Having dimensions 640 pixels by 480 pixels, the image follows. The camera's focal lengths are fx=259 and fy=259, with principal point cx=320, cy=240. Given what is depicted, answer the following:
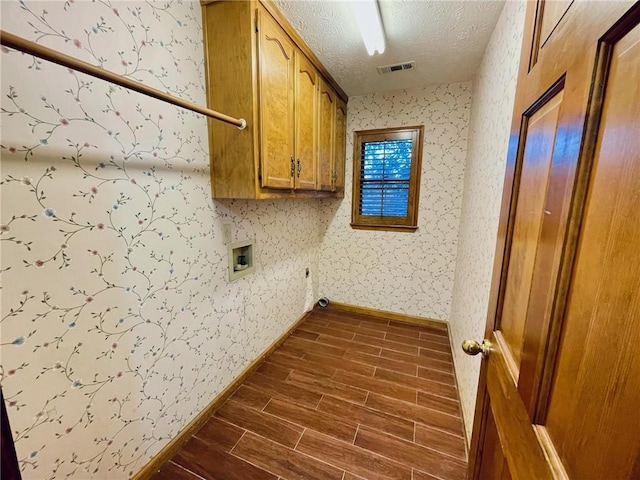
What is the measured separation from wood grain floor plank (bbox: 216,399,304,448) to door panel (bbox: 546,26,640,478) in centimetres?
147

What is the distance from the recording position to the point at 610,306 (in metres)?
0.36

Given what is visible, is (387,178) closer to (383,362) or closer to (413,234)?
(413,234)

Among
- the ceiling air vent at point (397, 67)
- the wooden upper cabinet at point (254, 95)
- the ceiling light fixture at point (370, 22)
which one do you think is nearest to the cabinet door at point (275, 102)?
the wooden upper cabinet at point (254, 95)

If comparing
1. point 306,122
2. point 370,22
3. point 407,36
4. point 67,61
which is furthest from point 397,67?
point 67,61

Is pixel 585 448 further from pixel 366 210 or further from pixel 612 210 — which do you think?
pixel 366 210

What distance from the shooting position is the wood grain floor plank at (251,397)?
176 cm

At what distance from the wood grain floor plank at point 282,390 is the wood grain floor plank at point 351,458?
10.4 inches

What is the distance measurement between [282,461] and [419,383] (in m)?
1.13

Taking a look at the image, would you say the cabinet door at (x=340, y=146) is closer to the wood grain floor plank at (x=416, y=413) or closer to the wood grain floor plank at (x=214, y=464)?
the wood grain floor plank at (x=416, y=413)

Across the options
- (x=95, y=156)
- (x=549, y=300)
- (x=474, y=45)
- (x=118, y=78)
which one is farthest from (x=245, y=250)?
(x=474, y=45)

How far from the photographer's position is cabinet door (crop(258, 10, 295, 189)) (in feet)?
4.66

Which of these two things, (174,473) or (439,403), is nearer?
(174,473)

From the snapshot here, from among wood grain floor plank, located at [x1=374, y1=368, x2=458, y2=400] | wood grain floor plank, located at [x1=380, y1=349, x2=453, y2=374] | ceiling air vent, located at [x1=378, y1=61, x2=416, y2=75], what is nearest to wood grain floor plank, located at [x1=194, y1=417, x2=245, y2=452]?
wood grain floor plank, located at [x1=374, y1=368, x2=458, y2=400]

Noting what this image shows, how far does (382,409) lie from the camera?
68.1 inches
